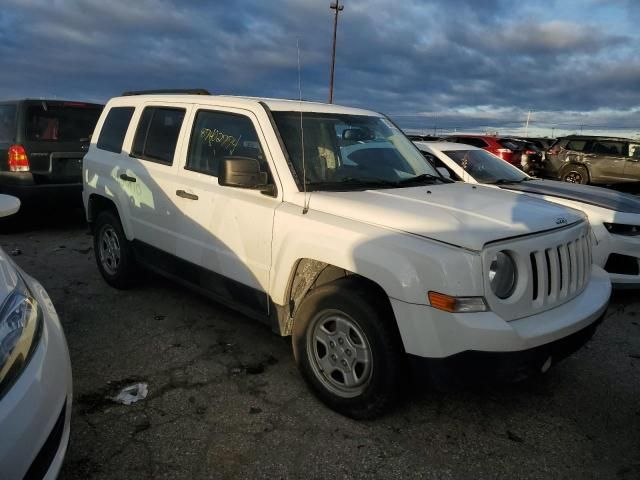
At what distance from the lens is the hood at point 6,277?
1.98 meters

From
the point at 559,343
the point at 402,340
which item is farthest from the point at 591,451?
the point at 402,340

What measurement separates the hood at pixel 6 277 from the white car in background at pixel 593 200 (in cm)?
363

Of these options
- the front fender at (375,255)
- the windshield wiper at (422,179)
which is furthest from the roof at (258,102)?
the front fender at (375,255)

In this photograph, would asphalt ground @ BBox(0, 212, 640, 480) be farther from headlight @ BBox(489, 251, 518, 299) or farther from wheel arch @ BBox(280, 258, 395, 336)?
headlight @ BBox(489, 251, 518, 299)

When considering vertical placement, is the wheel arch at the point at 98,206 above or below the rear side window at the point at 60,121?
below

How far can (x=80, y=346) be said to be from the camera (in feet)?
12.3

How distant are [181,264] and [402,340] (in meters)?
2.06

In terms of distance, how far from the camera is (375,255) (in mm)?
2584

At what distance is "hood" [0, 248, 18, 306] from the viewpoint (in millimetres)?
1982

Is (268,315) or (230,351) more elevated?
(268,315)

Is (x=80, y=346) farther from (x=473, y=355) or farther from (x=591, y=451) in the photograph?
(x=591, y=451)

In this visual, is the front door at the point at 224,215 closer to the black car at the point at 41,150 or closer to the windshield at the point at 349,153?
the windshield at the point at 349,153

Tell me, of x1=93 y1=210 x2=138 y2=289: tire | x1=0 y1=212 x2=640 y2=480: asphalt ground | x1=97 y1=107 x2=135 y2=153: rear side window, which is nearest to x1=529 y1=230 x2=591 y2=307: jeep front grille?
x1=0 y1=212 x2=640 y2=480: asphalt ground

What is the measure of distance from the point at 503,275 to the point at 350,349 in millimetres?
905
